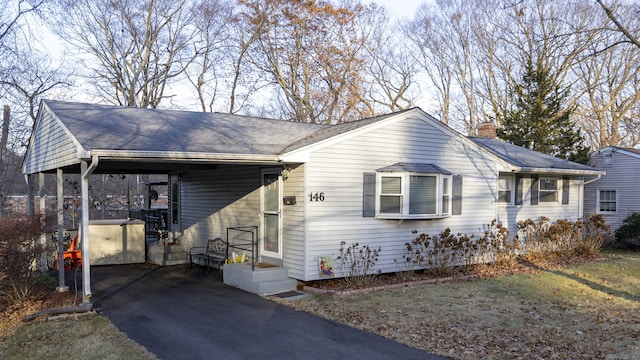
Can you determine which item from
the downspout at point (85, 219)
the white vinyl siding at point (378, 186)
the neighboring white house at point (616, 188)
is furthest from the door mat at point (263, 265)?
the neighboring white house at point (616, 188)

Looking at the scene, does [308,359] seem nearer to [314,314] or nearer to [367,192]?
[314,314]

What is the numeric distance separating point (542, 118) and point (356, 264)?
15497mm

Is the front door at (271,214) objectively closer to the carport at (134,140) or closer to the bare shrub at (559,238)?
the carport at (134,140)

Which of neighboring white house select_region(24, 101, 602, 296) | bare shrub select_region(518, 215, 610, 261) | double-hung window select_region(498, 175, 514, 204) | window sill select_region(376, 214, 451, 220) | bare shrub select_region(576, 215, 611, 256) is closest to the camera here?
neighboring white house select_region(24, 101, 602, 296)

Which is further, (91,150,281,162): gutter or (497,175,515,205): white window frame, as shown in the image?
(497,175,515,205): white window frame

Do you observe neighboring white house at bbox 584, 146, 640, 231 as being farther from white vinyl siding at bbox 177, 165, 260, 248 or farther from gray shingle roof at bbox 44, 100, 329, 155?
white vinyl siding at bbox 177, 165, 260, 248

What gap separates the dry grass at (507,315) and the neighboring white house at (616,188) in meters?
8.50

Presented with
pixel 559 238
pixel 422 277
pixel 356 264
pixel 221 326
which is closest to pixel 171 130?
pixel 221 326

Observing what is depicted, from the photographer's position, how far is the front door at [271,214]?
9.55 meters

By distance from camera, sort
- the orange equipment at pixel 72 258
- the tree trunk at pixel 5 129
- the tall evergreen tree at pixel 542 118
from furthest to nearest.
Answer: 1. the tall evergreen tree at pixel 542 118
2. the tree trunk at pixel 5 129
3. the orange equipment at pixel 72 258

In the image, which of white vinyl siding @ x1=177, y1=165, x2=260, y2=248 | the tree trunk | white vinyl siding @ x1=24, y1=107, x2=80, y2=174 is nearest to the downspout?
white vinyl siding @ x1=24, y1=107, x2=80, y2=174

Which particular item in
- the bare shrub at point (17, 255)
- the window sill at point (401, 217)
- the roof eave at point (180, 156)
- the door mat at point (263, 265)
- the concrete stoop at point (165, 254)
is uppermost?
the roof eave at point (180, 156)

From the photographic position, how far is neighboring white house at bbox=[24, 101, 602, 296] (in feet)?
27.2

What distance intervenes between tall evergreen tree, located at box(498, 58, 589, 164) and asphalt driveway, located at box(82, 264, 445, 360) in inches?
660
